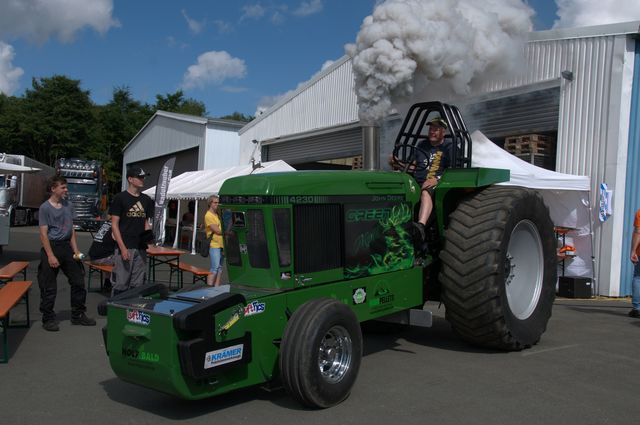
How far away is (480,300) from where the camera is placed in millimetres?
5371

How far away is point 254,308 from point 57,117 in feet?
155

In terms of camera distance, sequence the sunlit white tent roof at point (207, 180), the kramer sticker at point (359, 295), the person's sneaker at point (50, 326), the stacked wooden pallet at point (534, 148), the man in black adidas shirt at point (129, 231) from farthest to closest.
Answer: the sunlit white tent roof at point (207, 180) < the stacked wooden pallet at point (534, 148) < the person's sneaker at point (50, 326) < the man in black adidas shirt at point (129, 231) < the kramer sticker at point (359, 295)

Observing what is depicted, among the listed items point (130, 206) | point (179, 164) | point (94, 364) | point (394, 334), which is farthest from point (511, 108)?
point (179, 164)

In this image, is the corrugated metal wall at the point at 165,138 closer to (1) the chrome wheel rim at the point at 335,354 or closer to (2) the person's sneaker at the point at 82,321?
(2) the person's sneaker at the point at 82,321

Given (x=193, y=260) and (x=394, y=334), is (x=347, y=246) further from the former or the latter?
(x=193, y=260)

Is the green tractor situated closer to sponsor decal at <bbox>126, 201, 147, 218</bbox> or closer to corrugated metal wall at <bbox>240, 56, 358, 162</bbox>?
sponsor decal at <bbox>126, 201, 147, 218</bbox>

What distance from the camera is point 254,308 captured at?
4145mm

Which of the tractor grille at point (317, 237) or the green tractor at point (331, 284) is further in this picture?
the tractor grille at point (317, 237)

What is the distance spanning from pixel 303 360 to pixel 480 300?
6.81ft

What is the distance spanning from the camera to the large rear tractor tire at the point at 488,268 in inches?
212

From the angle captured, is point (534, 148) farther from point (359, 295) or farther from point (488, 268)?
point (359, 295)

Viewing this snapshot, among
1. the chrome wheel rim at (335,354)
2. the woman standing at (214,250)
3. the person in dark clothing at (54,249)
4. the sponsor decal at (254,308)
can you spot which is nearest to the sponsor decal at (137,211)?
the person in dark clothing at (54,249)

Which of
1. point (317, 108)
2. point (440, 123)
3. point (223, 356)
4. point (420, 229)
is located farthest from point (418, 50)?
point (317, 108)

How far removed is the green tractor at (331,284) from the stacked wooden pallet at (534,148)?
576cm
